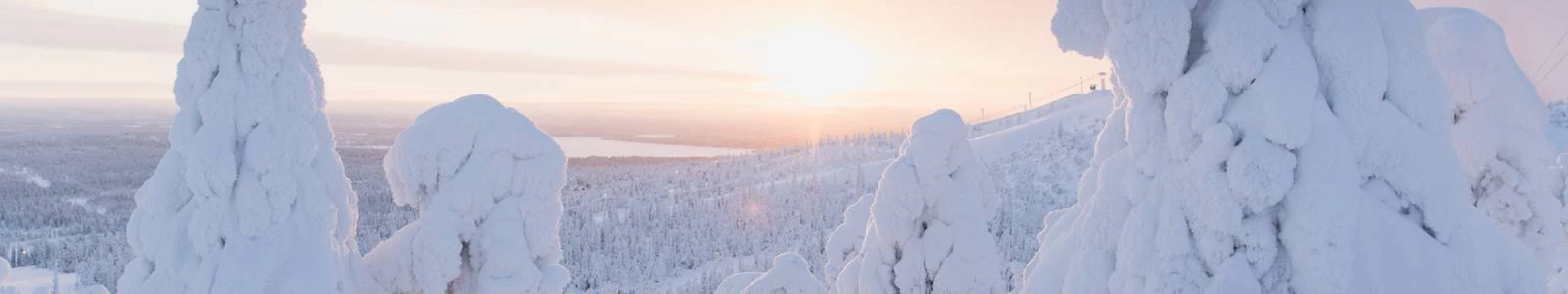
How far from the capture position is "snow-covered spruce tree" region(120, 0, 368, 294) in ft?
30.5

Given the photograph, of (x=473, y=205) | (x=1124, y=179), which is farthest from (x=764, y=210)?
(x=1124, y=179)

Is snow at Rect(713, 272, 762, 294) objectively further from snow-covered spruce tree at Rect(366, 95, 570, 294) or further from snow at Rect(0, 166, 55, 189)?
snow at Rect(0, 166, 55, 189)

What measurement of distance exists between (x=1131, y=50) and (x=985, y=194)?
12.2 metres

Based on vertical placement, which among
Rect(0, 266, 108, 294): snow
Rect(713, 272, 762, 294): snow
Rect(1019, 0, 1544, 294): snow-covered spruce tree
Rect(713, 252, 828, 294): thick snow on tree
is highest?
Rect(1019, 0, 1544, 294): snow-covered spruce tree

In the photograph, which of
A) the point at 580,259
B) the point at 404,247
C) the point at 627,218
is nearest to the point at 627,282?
the point at 580,259

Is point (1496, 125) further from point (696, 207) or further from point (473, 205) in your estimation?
point (696, 207)

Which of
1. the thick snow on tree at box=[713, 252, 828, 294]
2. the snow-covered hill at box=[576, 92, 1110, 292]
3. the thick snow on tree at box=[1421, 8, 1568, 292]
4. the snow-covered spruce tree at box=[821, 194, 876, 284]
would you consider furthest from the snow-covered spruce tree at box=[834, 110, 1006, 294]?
the snow-covered hill at box=[576, 92, 1110, 292]

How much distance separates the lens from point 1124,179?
568cm

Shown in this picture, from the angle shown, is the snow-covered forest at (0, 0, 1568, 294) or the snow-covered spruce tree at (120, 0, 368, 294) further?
the snow-covered spruce tree at (120, 0, 368, 294)

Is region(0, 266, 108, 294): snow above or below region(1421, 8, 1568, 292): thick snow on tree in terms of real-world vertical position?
below

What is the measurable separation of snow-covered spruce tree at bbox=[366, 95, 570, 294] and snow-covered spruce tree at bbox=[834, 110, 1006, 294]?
7.17m

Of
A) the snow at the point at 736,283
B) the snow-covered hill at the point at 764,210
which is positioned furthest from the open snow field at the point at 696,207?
the snow at the point at 736,283

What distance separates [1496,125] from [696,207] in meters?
95.1

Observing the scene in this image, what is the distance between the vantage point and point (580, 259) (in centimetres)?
7656
